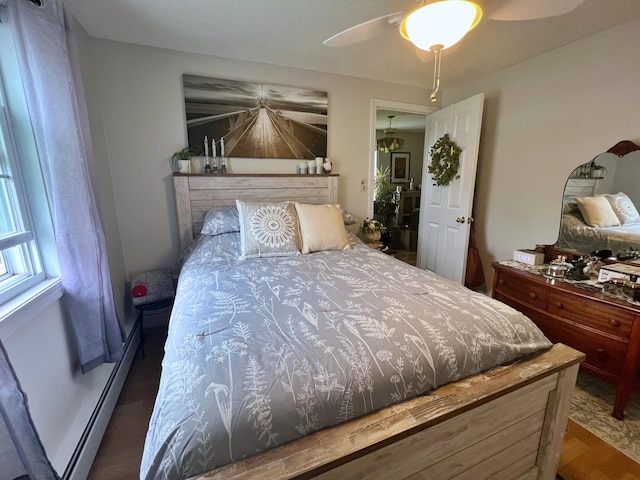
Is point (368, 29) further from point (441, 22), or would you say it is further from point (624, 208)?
point (624, 208)

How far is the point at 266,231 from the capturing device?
1.98m

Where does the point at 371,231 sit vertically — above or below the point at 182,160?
below

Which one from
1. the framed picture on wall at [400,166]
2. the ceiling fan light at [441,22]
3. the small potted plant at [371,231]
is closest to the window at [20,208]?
the ceiling fan light at [441,22]

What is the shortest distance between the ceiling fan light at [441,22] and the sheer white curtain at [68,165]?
162 cm

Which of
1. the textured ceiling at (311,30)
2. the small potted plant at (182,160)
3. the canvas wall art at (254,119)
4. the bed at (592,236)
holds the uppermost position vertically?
the textured ceiling at (311,30)

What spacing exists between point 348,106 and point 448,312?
2.41 meters

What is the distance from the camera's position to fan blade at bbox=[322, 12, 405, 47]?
1.23 meters

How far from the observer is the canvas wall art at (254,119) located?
7.91 feet

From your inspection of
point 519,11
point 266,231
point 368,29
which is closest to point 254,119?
point 266,231

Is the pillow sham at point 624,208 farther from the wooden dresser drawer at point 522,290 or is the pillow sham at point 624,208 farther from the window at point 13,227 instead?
the window at point 13,227

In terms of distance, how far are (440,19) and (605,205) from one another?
1.81 m

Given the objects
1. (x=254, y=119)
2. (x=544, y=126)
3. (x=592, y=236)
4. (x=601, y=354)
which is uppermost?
(x=254, y=119)

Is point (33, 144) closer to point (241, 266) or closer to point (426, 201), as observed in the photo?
point (241, 266)

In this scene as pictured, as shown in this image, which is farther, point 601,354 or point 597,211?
point 597,211
